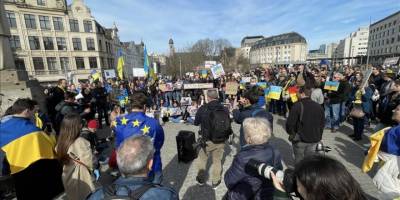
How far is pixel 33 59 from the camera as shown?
3219cm

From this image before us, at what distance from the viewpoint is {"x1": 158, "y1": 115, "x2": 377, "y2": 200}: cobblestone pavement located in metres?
3.84

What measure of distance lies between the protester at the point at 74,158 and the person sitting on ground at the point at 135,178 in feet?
4.76

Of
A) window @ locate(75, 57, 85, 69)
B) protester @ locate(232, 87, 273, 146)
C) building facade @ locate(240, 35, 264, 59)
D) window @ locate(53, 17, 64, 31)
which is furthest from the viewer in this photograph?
building facade @ locate(240, 35, 264, 59)

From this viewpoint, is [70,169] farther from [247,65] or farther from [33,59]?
[247,65]

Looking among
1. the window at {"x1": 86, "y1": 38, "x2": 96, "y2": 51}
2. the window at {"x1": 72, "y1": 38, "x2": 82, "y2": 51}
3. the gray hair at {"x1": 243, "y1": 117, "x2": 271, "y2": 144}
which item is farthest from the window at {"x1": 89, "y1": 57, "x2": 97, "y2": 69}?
the gray hair at {"x1": 243, "y1": 117, "x2": 271, "y2": 144}

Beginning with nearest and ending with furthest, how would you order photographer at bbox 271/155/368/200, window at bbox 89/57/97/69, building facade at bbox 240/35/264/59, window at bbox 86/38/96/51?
1. photographer at bbox 271/155/368/200
2. window at bbox 86/38/96/51
3. window at bbox 89/57/97/69
4. building facade at bbox 240/35/264/59

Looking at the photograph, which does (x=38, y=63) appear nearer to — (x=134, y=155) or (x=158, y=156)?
(x=158, y=156)

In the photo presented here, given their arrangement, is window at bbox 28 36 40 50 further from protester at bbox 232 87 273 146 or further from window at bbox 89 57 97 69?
protester at bbox 232 87 273 146

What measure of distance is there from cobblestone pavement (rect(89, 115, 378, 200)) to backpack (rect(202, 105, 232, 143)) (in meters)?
1.13

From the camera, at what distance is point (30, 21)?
31.4 m

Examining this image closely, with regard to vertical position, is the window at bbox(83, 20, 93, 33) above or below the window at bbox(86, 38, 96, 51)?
above

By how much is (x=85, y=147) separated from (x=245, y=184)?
2.05m

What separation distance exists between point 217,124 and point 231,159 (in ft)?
6.69

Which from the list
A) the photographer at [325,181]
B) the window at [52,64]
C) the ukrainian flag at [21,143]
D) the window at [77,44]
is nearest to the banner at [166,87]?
the ukrainian flag at [21,143]
